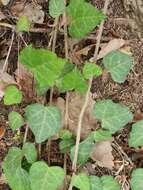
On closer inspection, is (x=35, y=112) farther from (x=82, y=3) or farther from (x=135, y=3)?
(x=135, y=3)

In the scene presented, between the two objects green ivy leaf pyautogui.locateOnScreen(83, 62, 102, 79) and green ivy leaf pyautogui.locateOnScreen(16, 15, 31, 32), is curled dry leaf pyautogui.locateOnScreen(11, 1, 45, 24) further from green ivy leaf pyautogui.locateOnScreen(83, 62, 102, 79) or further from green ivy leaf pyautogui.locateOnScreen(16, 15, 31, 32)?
green ivy leaf pyautogui.locateOnScreen(83, 62, 102, 79)

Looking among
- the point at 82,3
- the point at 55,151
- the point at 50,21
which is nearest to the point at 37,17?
the point at 50,21

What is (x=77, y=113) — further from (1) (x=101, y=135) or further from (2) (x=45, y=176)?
(2) (x=45, y=176)

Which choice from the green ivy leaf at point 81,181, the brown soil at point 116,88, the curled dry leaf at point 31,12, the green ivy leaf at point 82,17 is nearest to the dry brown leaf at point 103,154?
the brown soil at point 116,88

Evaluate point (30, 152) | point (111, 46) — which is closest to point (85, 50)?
point (111, 46)

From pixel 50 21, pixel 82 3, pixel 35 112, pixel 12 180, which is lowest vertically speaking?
pixel 12 180

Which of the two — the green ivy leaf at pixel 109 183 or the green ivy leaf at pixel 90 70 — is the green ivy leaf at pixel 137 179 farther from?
the green ivy leaf at pixel 90 70
